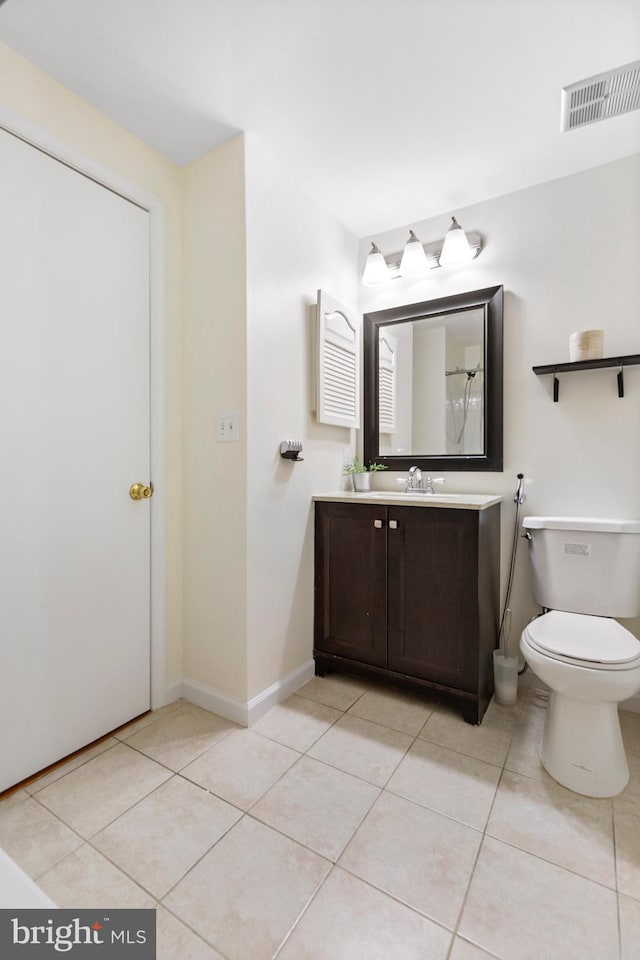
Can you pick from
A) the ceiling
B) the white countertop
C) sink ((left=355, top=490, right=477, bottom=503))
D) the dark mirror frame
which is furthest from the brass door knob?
the ceiling

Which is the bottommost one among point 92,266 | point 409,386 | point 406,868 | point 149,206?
point 406,868

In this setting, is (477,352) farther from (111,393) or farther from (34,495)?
(34,495)

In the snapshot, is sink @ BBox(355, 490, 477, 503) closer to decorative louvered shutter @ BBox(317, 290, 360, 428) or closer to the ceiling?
decorative louvered shutter @ BBox(317, 290, 360, 428)

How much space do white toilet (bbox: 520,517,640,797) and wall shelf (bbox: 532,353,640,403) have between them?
60cm

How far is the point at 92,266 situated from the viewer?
1654 millimetres

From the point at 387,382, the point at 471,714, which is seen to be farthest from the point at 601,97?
the point at 471,714

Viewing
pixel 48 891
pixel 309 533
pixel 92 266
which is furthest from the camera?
pixel 309 533

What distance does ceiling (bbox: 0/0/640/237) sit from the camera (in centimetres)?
136

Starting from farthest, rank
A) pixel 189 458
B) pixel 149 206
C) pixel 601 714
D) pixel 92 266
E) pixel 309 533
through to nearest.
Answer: pixel 309 533
pixel 189 458
pixel 149 206
pixel 92 266
pixel 601 714

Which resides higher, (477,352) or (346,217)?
(346,217)

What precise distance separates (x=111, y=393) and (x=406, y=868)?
180 cm

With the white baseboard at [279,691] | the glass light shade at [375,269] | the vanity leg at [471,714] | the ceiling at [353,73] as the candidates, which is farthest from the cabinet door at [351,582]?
the ceiling at [353,73]

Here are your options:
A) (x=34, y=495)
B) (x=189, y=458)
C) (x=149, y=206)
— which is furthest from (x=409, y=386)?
(x=34, y=495)

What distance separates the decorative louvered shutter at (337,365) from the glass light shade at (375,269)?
24 cm
